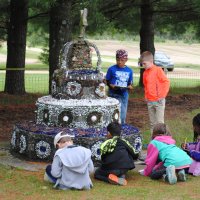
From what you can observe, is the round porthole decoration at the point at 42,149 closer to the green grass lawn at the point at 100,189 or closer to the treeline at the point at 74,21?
the green grass lawn at the point at 100,189

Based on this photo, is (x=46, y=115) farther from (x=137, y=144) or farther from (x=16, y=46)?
(x=16, y=46)

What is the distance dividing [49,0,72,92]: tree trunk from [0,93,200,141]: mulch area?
1.48 meters

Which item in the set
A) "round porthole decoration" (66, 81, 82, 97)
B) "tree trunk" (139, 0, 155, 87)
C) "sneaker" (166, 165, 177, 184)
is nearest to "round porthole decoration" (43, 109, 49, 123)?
"round porthole decoration" (66, 81, 82, 97)

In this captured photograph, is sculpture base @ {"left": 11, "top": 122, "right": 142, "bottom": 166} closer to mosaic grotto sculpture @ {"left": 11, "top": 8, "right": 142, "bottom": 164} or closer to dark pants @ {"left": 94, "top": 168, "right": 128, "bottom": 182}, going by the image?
mosaic grotto sculpture @ {"left": 11, "top": 8, "right": 142, "bottom": 164}

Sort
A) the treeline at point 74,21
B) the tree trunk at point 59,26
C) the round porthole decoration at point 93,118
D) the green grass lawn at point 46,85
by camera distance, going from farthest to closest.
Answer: the green grass lawn at point 46,85
the treeline at point 74,21
the tree trunk at point 59,26
the round porthole decoration at point 93,118

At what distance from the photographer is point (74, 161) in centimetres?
645

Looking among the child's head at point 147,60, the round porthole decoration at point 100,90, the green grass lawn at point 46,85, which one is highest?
the child's head at point 147,60

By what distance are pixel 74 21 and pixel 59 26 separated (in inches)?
152

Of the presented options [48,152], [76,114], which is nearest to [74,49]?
[76,114]

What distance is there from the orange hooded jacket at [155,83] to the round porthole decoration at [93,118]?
3.79 feet

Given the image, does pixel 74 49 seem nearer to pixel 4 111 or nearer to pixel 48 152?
pixel 48 152

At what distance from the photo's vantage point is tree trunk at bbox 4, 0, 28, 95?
16188mm

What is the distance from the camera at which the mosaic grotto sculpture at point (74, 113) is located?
7898 mm

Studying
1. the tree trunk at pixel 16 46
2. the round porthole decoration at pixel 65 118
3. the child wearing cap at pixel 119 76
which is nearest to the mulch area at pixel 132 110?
the tree trunk at pixel 16 46
